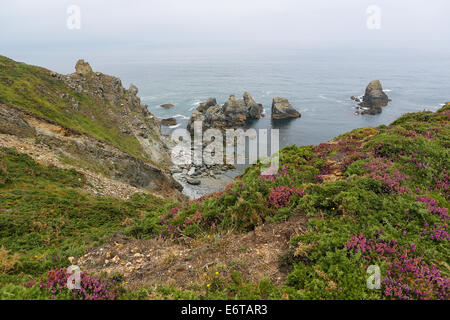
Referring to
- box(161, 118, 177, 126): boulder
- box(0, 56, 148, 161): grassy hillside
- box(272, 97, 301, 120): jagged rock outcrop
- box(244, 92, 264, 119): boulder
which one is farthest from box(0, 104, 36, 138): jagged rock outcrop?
box(272, 97, 301, 120): jagged rock outcrop

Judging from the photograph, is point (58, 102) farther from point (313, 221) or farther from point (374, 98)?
point (374, 98)

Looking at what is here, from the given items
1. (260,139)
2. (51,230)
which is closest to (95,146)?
(51,230)

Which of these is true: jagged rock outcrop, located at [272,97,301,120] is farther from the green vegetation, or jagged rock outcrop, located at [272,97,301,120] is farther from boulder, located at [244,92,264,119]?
the green vegetation

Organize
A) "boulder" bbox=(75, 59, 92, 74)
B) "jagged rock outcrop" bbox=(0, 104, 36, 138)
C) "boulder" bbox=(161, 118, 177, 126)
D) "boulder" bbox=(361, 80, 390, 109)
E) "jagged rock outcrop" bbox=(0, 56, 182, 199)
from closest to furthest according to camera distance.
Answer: "jagged rock outcrop" bbox=(0, 104, 36, 138) < "jagged rock outcrop" bbox=(0, 56, 182, 199) < "boulder" bbox=(75, 59, 92, 74) < "boulder" bbox=(161, 118, 177, 126) < "boulder" bbox=(361, 80, 390, 109)

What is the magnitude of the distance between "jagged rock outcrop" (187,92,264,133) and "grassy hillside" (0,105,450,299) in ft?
215

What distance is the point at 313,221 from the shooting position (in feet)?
29.7

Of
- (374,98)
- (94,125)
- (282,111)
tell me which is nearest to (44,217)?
(94,125)

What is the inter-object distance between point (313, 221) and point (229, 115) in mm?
80056

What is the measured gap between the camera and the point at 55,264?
32.4 ft

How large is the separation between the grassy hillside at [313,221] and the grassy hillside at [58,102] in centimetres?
2023

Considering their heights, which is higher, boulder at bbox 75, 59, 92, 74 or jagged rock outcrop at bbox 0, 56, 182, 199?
boulder at bbox 75, 59, 92, 74

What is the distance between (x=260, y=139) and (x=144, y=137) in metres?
33.8

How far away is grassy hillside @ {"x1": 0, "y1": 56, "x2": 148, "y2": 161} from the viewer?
117ft

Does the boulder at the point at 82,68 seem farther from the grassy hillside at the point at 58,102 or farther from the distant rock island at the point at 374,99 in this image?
the distant rock island at the point at 374,99
